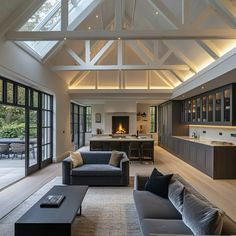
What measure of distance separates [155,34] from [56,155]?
6.46 metres

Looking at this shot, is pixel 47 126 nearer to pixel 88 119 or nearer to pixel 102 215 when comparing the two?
pixel 102 215

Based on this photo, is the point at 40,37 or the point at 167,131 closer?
the point at 40,37

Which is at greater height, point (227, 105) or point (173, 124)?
point (227, 105)

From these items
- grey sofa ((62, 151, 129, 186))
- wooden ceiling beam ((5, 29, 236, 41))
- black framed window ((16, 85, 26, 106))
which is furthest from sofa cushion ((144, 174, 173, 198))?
black framed window ((16, 85, 26, 106))

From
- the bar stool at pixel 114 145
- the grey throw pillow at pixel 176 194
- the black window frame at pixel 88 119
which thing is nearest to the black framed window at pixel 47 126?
the bar stool at pixel 114 145

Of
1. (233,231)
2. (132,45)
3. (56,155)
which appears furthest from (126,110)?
(233,231)

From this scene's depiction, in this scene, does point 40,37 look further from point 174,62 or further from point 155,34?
point 174,62

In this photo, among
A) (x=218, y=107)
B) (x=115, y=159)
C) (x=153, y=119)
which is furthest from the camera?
→ (x=153, y=119)

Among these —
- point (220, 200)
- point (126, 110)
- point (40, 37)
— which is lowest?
point (220, 200)

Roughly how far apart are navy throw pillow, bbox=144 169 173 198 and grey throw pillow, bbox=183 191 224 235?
1049mm

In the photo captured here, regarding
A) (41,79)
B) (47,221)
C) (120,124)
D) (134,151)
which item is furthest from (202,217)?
(120,124)

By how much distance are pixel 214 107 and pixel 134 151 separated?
366 cm

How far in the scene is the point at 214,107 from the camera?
309 inches

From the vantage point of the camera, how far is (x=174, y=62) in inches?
395
